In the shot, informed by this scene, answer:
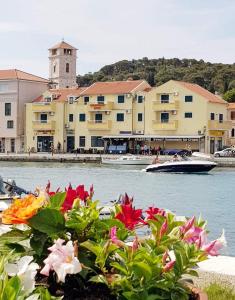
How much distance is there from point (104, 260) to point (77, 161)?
65998 mm

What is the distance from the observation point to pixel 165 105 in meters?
73.9

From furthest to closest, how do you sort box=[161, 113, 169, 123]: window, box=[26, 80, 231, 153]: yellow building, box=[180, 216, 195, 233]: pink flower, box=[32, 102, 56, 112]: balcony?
box=[32, 102, 56, 112]: balcony, box=[161, 113, 169, 123]: window, box=[26, 80, 231, 153]: yellow building, box=[180, 216, 195, 233]: pink flower

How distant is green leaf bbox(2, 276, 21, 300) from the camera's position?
280cm

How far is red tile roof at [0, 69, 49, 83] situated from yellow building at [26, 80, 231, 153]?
10.9 feet

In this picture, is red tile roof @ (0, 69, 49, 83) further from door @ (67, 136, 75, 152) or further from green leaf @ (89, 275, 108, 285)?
green leaf @ (89, 275, 108, 285)

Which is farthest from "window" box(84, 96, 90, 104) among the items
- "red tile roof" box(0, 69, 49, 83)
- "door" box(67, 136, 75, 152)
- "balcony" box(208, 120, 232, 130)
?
"balcony" box(208, 120, 232, 130)

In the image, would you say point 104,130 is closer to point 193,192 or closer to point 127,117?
point 127,117

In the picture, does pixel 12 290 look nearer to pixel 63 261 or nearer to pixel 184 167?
pixel 63 261

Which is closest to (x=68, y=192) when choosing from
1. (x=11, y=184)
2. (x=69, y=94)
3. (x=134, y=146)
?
(x=11, y=184)

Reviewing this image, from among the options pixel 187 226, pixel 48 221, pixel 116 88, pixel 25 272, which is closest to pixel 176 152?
pixel 116 88

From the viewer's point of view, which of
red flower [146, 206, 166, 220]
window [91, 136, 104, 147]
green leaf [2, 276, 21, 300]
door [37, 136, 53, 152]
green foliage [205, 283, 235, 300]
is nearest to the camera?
green leaf [2, 276, 21, 300]

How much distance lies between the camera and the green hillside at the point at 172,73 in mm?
120750

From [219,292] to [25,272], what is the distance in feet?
12.0

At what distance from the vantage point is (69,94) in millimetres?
81625
